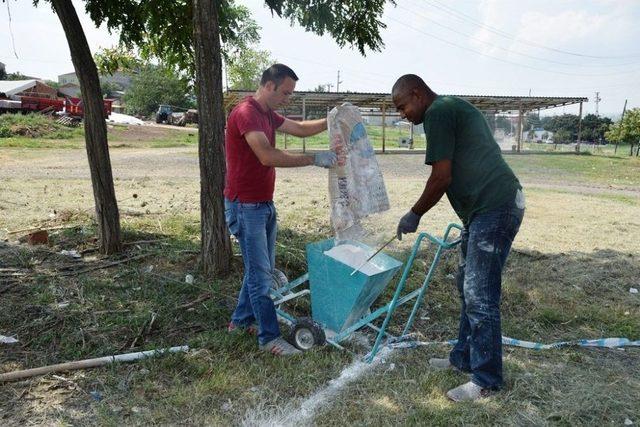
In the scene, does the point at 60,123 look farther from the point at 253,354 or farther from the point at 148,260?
the point at 253,354

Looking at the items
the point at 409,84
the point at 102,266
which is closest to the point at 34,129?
the point at 102,266

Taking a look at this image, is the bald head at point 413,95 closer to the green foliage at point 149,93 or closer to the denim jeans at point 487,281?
the denim jeans at point 487,281

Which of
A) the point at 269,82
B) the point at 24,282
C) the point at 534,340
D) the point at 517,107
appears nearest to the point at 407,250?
the point at 534,340

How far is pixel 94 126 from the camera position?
532 centimetres

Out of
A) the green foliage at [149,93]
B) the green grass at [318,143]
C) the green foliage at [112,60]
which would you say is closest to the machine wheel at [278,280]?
the green foliage at [112,60]

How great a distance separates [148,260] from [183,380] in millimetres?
2406

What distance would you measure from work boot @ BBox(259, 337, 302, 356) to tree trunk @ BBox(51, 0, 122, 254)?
2709 millimetres

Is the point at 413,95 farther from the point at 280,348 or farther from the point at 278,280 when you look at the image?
Result: the point at 278,280

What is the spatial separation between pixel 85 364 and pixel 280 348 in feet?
3.97

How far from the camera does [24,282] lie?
475 centimetres

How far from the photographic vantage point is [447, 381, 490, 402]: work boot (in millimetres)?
3059

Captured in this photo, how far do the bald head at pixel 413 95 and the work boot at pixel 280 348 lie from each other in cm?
167

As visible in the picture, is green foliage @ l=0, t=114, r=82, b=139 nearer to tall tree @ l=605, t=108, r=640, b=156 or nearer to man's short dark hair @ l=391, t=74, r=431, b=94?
man's short dark hair @ l=391, t=74, r=431, b=94

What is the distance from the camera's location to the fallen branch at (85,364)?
3.20 meters
